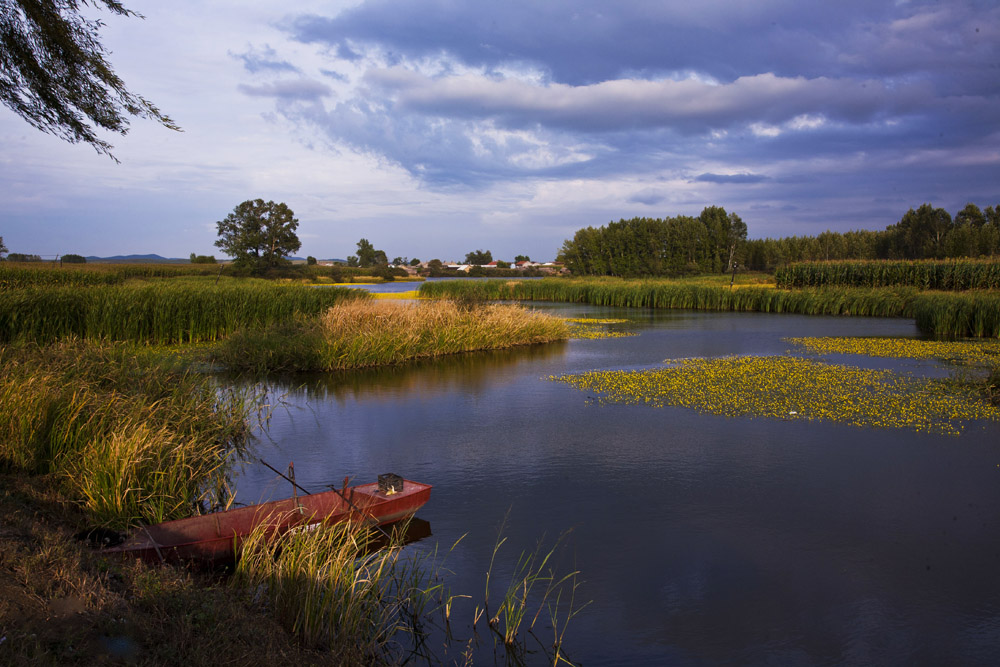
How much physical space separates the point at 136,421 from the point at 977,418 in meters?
12.2

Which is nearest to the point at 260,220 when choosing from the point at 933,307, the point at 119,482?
the point at 933,307

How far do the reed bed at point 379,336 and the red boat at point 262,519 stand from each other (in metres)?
9.75

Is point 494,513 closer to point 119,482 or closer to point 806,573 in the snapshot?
point 806,573

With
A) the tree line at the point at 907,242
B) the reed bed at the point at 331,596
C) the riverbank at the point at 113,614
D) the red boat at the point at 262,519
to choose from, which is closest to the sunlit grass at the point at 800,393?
the red boat at the point at 262,519

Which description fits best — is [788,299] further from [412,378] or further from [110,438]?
[110,438]

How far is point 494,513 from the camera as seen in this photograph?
6637 millimetres

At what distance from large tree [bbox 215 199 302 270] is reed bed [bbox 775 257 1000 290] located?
140 feet

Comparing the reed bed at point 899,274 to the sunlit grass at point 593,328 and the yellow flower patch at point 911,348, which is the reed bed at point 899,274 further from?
the sunlit grass at point 593,328

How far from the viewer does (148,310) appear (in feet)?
Answer: 55.7

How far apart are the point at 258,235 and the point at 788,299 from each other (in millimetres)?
45111

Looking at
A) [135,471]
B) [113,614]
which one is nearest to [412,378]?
[135,471]

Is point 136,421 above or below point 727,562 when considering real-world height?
above

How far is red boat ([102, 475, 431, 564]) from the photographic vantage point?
482 cm

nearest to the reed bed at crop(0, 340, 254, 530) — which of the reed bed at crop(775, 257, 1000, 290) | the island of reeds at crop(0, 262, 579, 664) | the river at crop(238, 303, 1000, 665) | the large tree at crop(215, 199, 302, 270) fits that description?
the island of reeds at crop(0, 262, 579, 664)
